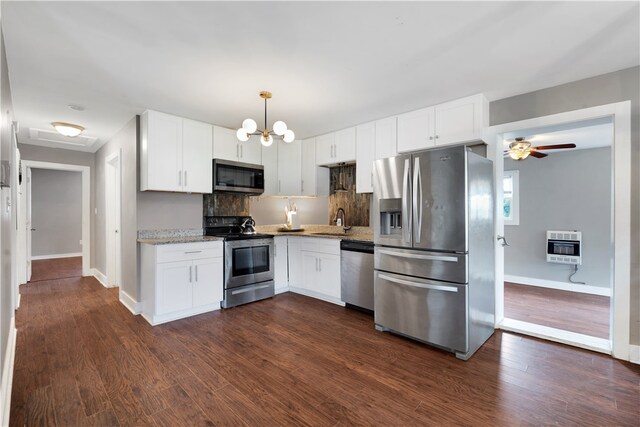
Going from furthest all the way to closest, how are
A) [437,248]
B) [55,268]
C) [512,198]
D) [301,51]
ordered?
[55,268] < [512,198] < [437,248] < [301,51]

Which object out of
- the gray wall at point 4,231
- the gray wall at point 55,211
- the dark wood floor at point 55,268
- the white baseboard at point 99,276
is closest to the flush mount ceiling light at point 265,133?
the gray wall at point 4,231

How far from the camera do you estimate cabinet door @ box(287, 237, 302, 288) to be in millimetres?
4305

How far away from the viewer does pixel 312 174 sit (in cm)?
460

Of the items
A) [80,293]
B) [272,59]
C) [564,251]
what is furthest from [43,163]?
[564,251]

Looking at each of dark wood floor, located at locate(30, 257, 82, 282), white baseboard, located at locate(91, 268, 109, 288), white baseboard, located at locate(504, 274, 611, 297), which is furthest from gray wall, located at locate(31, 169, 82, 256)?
white baseboard, located at locate(504, 274, 611, 297)

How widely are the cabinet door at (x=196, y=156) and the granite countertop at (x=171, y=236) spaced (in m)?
0.59

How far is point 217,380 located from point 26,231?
490 cm

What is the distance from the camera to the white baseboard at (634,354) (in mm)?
2408

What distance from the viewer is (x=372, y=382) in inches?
84.2

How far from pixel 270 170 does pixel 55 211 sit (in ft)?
22.0

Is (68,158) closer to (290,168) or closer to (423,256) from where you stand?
(290,168)

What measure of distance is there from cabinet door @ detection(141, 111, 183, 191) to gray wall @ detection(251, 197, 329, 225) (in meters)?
1.33

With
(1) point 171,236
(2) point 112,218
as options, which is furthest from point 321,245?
(2) point 112,218

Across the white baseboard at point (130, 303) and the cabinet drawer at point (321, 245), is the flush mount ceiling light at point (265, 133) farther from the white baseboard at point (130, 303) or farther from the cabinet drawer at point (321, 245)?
the white baseboard at point (130, 303)
